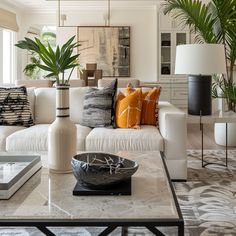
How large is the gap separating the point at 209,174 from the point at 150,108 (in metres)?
0.88

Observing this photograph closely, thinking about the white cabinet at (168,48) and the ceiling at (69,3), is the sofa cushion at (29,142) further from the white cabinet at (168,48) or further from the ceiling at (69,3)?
the white cabinet at (168,48)

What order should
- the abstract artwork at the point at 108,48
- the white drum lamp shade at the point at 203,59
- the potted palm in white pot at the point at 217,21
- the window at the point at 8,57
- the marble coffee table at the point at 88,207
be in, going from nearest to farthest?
the marble coffee table at the point at 88,207 < the white drum lamp shade at the point at 203,59 < the potted palm in white pot at the point at 217,21 < the window at the point at 8,57 < the abstract artwork at the point at 108,48

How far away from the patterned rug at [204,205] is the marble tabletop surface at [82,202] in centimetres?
63

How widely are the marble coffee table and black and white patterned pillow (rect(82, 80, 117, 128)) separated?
1875 millimetres

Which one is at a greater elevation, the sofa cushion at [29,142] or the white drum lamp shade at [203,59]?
the white drum lamp shade at [203,59]

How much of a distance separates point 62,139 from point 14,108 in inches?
80.2

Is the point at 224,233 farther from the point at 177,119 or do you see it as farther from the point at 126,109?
the point at 126,109

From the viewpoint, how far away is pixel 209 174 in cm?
373

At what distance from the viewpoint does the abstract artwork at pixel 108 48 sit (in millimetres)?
8516

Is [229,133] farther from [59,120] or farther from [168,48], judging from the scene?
[59,120]

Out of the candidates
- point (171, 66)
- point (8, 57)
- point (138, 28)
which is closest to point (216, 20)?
point (171, 66)

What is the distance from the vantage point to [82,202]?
1508 mm

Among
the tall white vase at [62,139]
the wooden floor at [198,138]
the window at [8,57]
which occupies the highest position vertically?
the window at [8,57]

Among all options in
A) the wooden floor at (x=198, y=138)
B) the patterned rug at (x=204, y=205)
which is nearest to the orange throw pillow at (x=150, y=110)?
the patterned rug at (x=204, y=205)
